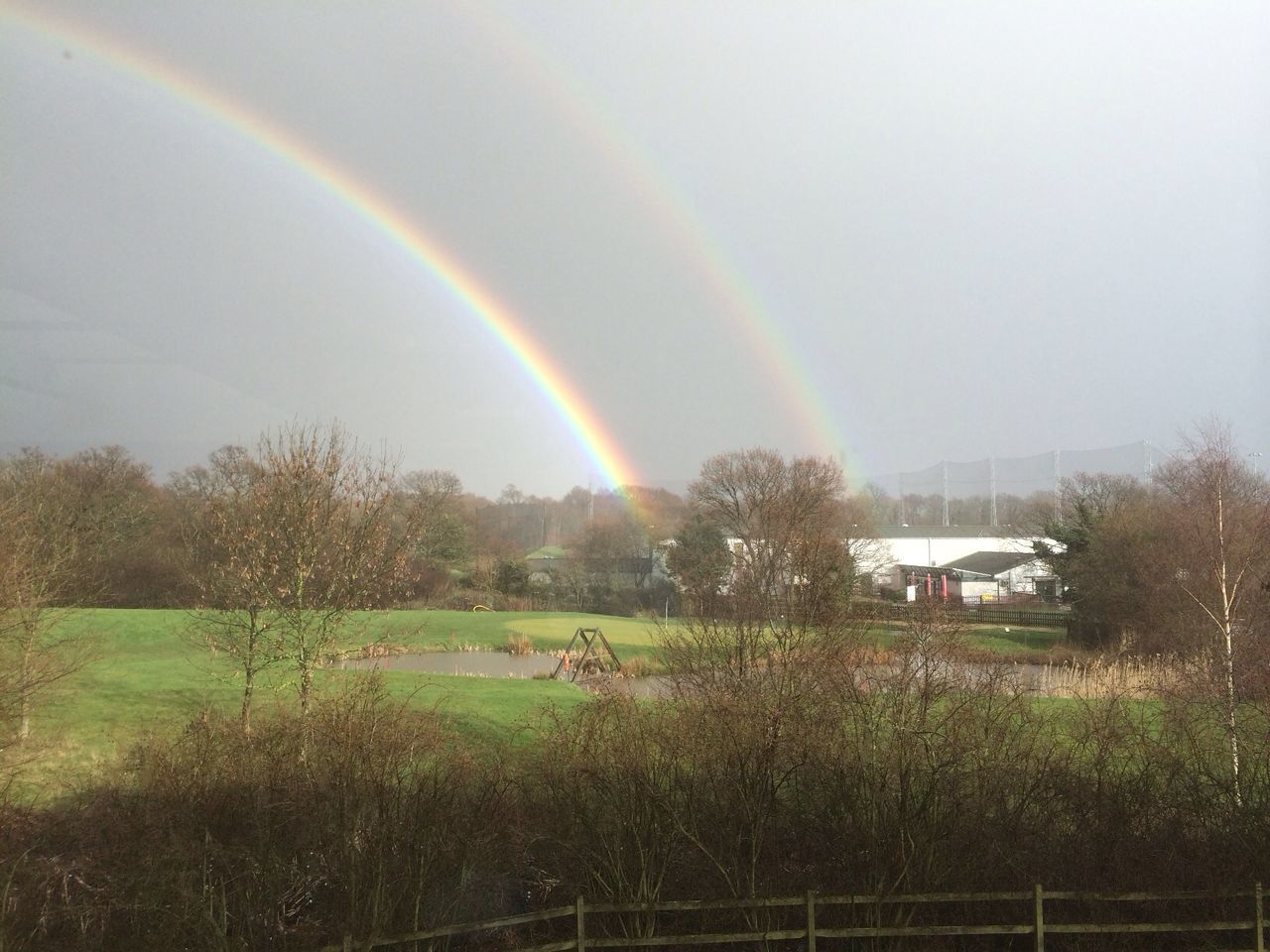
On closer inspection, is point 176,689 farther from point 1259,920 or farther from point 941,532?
point 941,532

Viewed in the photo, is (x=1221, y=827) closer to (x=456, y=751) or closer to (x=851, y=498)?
(x=456, y=751)

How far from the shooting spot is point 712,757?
245 inches

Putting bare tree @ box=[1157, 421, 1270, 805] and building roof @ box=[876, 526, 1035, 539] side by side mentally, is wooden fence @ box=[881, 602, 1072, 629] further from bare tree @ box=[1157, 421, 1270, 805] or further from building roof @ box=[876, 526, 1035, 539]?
building roof @ box=[876, 526, 1035, 539]

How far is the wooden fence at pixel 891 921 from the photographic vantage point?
533 cm

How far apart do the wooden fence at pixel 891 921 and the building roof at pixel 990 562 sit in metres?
44.6

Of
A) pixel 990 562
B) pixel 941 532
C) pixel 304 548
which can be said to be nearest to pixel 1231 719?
pixel 304 548

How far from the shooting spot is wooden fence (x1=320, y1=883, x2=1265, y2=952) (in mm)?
5328

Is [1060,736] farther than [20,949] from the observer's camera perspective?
Yes

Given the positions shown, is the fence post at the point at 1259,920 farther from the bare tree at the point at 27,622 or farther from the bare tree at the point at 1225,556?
the bare tree at the point at 27,622

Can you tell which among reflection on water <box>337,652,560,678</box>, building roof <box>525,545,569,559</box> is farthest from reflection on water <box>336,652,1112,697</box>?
building roof <box>525,545,569,559</box>

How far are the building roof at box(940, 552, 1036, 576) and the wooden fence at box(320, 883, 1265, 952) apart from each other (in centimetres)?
4464

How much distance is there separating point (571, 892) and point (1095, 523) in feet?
108

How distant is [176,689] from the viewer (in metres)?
15.5

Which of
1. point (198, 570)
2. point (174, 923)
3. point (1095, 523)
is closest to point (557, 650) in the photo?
point (198, 570)
